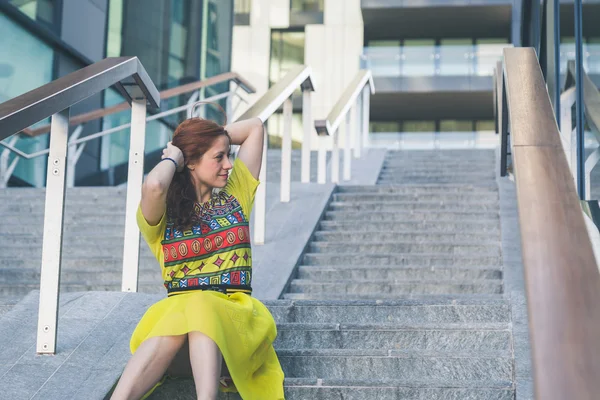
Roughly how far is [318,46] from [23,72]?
578 inches

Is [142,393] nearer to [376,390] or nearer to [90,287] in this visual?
[376,390]

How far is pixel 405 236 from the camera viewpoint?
5254 millimetres

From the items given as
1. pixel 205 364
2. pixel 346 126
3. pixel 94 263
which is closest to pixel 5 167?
pixel 346 126

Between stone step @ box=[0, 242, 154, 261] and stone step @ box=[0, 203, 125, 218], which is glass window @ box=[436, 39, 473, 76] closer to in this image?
stone step @ box=[0, 203, 125, 218]

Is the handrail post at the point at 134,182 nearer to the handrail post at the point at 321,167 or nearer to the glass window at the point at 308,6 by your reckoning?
the handrail post at the point at 321,167

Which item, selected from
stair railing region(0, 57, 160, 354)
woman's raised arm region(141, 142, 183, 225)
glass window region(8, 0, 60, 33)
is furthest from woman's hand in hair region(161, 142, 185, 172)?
glass window region(8, 0, 60, 33)

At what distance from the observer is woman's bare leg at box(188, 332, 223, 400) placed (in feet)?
7.88

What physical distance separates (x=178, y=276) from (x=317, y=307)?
93 centimetres

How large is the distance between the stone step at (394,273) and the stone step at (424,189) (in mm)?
1538

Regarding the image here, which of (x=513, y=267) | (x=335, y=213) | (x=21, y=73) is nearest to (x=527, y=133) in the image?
(x=513, y=267)

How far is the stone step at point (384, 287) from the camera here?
4.33 metres

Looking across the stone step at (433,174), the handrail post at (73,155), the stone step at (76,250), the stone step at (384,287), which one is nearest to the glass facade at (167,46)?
the handrail post at (73,155)

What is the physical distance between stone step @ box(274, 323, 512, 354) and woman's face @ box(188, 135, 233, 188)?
2.53ft

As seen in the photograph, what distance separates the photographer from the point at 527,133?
2287 millimetres
